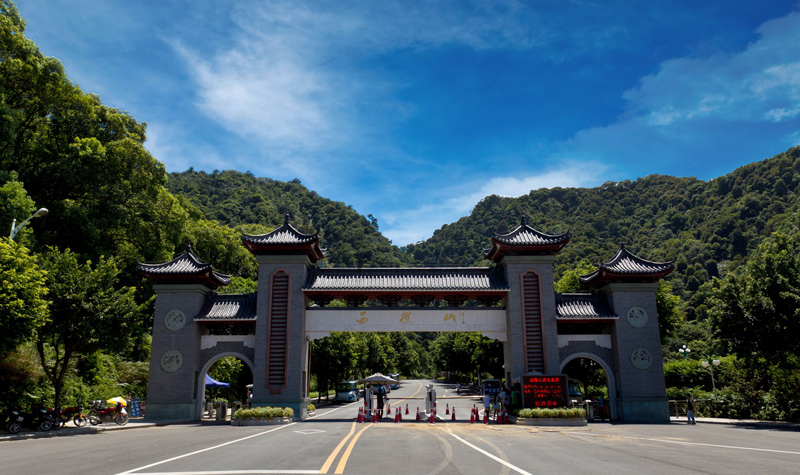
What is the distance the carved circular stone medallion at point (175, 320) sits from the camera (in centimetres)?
2539

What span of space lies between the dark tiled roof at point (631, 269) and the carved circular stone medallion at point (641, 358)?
12.0ft

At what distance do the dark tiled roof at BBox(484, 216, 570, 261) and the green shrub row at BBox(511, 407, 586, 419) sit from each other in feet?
26.7

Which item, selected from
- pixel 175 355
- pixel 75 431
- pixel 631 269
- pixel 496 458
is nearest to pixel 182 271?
pixel 175 355

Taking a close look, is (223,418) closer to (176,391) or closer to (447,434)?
(176,391)

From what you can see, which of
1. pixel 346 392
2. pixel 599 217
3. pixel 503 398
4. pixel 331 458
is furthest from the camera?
pixel 599 217

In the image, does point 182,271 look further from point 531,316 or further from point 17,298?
point 531,316

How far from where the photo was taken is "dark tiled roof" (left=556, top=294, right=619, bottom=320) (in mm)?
25453

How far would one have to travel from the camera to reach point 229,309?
2605 centimetres

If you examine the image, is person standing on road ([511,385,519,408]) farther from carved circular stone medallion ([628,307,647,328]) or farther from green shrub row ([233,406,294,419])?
green shrub row ([233,406,294,419])

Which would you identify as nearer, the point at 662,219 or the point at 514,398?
the point at 514,398

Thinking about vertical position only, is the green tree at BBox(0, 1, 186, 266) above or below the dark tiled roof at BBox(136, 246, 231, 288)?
above

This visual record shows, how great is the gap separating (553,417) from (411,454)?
12436 millimetres

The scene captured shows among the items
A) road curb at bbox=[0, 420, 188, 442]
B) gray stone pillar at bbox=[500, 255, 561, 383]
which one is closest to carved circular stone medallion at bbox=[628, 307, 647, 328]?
gray stone pillar at bbox=[500, 255, 561, 383]

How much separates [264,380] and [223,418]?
2.81m
